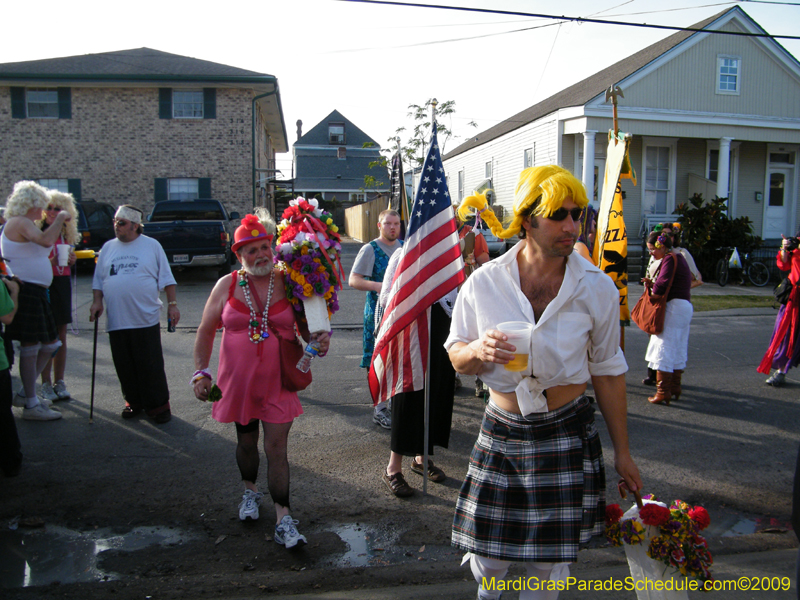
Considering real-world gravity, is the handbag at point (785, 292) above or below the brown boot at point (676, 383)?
above

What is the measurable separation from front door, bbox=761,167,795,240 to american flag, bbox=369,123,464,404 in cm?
2196

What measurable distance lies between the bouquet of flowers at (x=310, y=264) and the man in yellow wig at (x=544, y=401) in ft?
4.10

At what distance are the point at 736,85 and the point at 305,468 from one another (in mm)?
21643

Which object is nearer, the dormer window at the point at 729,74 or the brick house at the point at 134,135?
the dormer window at the point at 729,74

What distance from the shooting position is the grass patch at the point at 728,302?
491 inches

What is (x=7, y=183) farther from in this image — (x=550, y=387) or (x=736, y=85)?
(x=736, y=85)

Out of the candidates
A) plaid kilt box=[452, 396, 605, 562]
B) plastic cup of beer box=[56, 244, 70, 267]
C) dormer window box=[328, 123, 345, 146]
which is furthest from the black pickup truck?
dormer window box=[328, 123, 345, 146]

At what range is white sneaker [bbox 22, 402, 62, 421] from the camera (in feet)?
17.9

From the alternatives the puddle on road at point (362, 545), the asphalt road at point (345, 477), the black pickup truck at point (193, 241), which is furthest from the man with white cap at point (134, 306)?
the black pickup truck at point (193, 241)

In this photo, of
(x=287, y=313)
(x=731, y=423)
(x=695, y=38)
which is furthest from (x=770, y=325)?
(x=695, y=38)

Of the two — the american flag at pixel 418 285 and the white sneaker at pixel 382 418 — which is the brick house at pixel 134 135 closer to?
the white sneaker at pixel 382 418

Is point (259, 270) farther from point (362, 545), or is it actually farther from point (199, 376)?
point (362, 545)

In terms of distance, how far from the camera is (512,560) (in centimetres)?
231

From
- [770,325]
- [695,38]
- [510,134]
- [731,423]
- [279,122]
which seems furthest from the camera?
[279,122]
